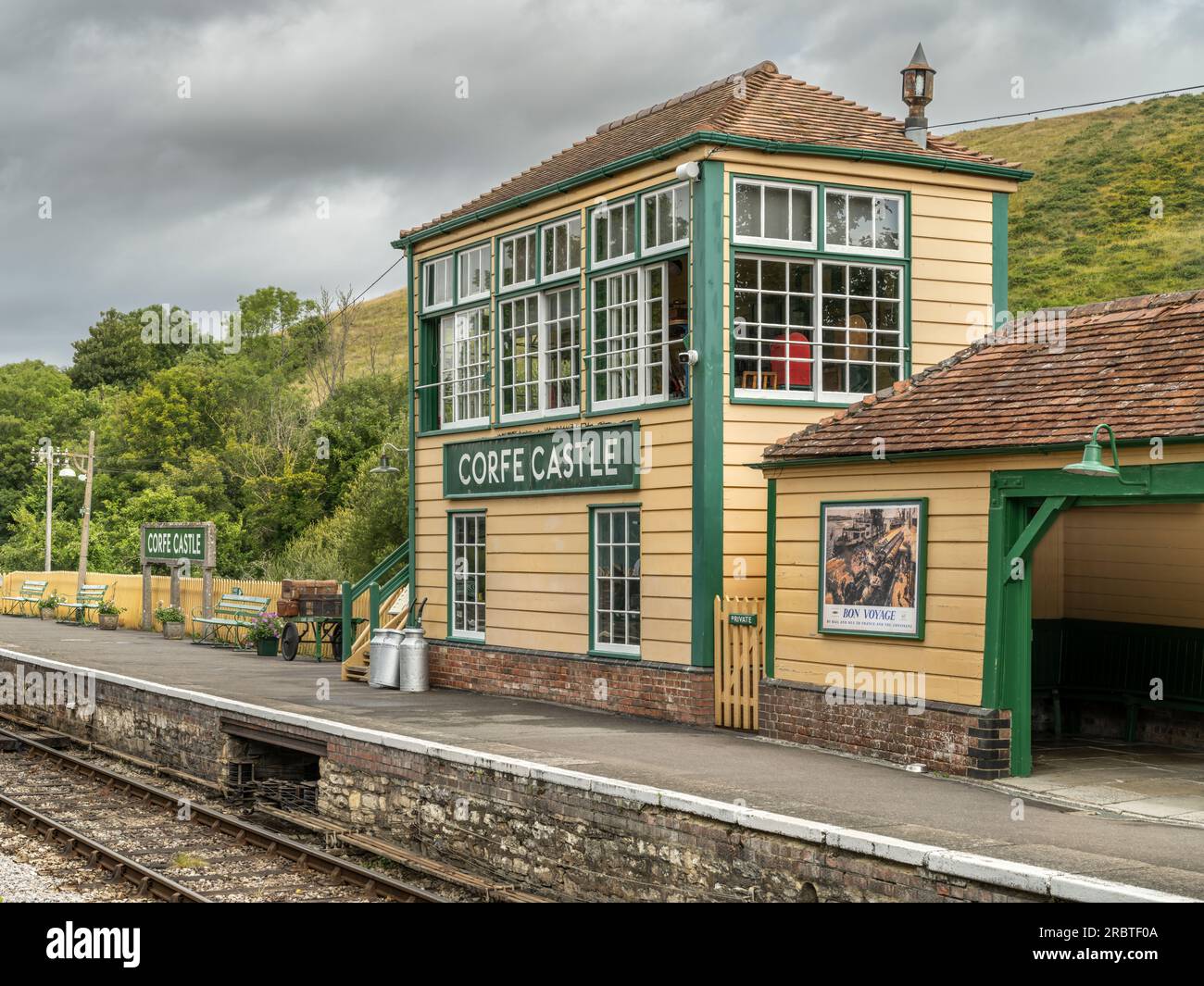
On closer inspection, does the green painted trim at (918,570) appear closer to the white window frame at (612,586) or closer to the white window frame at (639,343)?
the white window frame at (612,586)

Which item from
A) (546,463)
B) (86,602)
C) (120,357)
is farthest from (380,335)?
(546,463)

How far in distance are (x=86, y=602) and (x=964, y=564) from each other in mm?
28015

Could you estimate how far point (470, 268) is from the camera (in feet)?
60.7

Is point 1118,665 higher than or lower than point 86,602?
higher

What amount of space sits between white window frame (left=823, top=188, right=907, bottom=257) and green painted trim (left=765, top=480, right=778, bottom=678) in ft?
9.83

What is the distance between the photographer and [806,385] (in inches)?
589

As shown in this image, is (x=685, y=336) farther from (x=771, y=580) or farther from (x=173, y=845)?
(x=173, y=845)

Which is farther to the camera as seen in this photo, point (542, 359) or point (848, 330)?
point (542, 359)

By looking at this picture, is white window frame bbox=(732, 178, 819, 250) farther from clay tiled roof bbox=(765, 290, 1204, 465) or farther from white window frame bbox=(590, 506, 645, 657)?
white window frame bbox=(590, 506, 645, 657)

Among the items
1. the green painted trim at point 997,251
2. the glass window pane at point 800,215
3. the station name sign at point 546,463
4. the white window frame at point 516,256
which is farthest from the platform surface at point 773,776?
the green painted trim at point 997,251

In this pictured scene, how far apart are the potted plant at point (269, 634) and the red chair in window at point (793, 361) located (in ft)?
42.3

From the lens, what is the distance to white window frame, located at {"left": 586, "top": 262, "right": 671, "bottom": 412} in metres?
15.0
